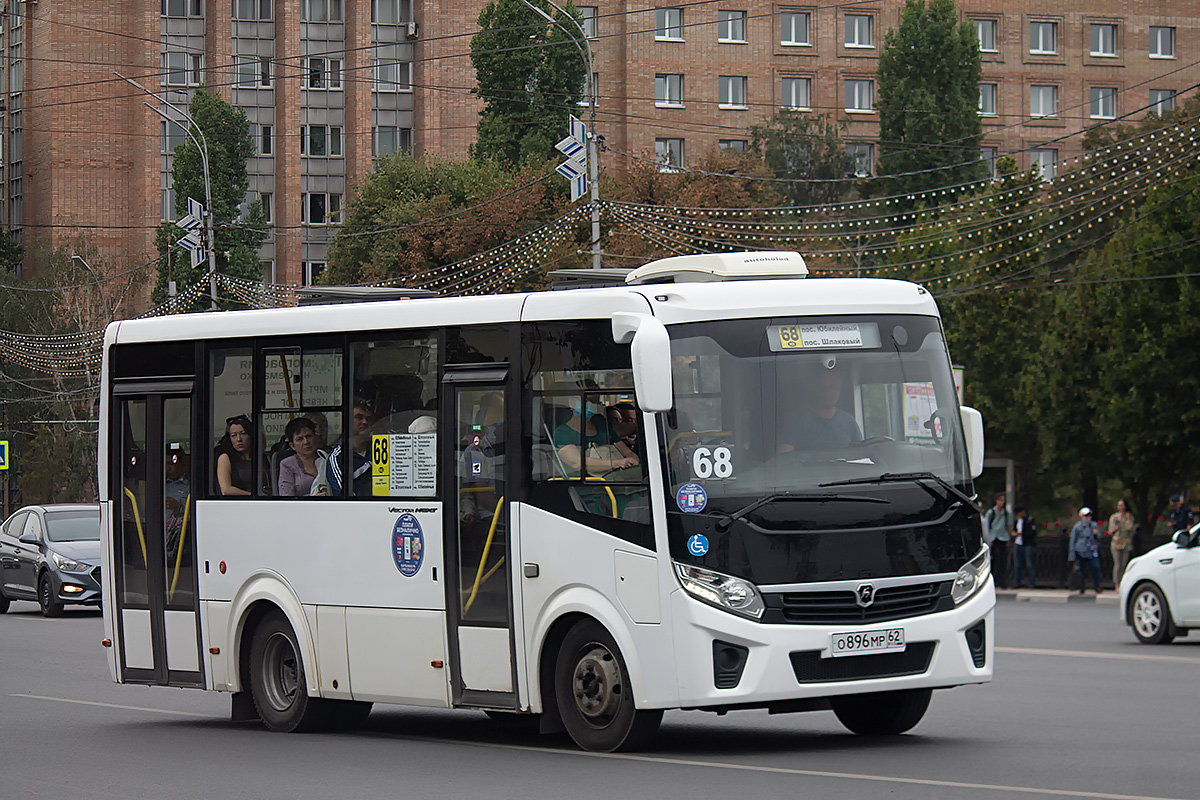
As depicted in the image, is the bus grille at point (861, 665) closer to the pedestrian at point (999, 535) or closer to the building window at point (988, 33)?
the pedestrian at point (999, 535)

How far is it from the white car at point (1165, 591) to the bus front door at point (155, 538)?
36.2 ft

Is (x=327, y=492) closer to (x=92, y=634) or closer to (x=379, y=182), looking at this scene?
(x=92, y=634)

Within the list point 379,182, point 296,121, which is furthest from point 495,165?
point 296,121

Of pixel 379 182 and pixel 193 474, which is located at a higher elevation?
pixel 379 182

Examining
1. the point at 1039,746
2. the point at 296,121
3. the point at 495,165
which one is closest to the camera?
the point at 1039,746

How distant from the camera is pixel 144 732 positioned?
14.1 meters

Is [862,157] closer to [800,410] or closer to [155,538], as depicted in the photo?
[155,538]

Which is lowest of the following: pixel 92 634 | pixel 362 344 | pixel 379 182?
pixel 92 634

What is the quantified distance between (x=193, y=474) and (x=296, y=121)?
3025 inches

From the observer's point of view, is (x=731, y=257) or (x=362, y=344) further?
(x=362, y=344)

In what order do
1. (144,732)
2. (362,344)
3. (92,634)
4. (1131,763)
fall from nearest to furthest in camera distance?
(1131,763), (362,344), (144,732), (92,634)

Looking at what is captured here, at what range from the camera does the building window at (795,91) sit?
9262cm

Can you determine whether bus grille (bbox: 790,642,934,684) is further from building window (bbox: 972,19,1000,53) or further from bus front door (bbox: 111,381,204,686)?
building window (bbox: 972,19,1000,53)

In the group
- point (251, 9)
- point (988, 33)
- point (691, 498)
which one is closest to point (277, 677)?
point (691, 498)
